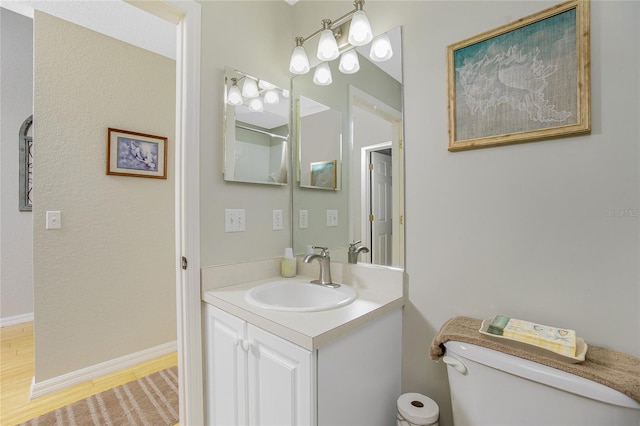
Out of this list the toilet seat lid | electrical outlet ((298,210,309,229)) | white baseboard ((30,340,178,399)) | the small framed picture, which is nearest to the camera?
the toilet seat lid

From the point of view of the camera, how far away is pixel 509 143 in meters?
0.97

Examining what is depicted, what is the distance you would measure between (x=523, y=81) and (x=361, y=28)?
26.4 inches

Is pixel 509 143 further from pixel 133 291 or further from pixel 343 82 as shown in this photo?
pixel 133 291

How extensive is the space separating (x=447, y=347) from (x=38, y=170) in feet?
7.87

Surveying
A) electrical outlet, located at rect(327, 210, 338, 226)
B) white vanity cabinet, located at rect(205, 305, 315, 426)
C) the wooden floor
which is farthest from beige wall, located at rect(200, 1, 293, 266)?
the wooden floor

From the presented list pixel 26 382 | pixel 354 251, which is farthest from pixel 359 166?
pixel 26 382

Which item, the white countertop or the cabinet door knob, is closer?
the white countertop

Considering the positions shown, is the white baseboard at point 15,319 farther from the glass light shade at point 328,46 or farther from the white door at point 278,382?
the glass light shade at point 328,46

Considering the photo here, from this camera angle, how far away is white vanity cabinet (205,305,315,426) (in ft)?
2.88

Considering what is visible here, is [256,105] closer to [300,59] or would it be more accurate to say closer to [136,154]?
[300,59]

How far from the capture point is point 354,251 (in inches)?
55.3

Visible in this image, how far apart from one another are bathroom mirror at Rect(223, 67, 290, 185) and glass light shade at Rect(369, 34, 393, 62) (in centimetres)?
59

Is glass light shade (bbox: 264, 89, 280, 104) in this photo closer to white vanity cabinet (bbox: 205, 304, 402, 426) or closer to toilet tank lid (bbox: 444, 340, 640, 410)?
white vanity cabinet (bbox: 205, 304, 402, 426)

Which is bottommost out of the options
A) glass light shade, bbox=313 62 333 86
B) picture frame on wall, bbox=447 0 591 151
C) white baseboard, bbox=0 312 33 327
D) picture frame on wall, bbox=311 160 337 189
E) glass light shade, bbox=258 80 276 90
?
white baseboard, bbox=0 312 33 327
